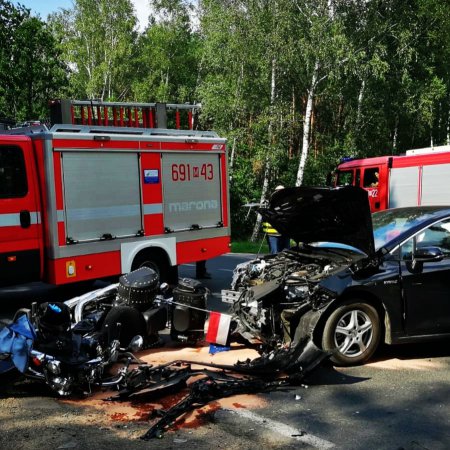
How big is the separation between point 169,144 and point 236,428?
221 inches

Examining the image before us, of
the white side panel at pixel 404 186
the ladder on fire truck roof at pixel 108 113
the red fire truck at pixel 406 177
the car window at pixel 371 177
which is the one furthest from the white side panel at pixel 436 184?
the ladder on fire truck roof at pixel 108 113

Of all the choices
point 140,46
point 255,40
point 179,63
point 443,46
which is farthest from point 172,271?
point 140,46

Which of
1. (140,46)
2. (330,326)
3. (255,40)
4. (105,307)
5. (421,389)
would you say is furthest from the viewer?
(140,46)

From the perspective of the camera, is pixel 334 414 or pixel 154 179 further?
pixel 154 179

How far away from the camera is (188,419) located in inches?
157

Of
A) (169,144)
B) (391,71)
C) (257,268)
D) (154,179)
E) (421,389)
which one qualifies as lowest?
(421,389)

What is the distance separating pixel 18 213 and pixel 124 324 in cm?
259

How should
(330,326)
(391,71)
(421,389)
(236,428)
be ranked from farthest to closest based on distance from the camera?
(391,71)
(330,326)
(421,389)
(236,428)

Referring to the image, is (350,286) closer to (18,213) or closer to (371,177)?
(18,213)

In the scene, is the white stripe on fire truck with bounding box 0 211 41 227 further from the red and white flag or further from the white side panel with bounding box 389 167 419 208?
the white side panel with bounding box 389 167 419 208

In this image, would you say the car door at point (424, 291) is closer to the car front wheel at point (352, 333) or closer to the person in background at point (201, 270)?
the car front wheel at point (352, 333)

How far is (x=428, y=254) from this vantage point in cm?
529

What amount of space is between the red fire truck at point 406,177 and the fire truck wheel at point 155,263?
9.43 m

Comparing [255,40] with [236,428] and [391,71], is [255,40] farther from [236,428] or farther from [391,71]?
[236,428]
